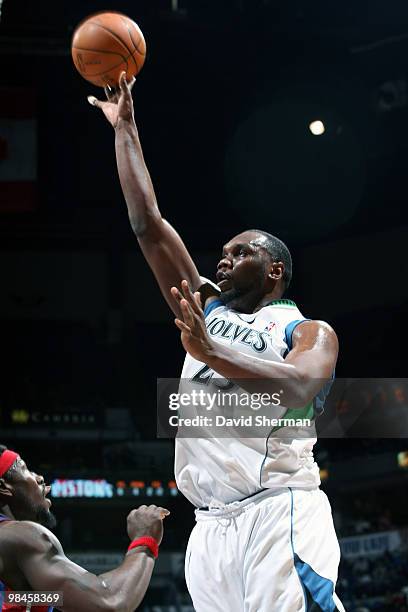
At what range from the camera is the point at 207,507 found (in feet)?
10.8

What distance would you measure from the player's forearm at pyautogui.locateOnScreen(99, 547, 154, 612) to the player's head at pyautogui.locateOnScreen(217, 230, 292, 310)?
3.63 ft

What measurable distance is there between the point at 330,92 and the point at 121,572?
35.4 ft

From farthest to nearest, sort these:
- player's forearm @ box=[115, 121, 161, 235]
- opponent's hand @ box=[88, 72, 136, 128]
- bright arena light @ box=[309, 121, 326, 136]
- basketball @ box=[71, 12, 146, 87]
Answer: bright arena light @ box=[309, 121, 326, 136] < basketball @ box=[71, 12, 146, 87] < opponent's hand @ box=[88, 72, 136, 128] < player's forearm @ box=[115, 121, 161, 235]

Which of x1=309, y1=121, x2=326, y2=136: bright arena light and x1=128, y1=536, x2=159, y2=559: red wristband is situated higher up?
x1=309, y1=121, x2=326, y2=136: bright arena light

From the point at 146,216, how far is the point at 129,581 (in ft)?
4.71

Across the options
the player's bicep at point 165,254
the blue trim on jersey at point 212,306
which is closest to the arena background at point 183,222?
the player's bicep at point 165,254

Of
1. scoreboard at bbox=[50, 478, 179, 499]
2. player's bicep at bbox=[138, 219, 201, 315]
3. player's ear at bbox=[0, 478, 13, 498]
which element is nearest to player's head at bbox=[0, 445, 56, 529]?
player's ear at bbox=[0, 478, 13, 498]

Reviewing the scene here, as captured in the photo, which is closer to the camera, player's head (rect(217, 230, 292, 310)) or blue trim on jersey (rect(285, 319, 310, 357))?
blue trim on jersey (rect(285, 319, 310, 357))

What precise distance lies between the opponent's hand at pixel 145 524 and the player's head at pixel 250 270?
3.03ft

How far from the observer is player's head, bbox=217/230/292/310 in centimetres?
359

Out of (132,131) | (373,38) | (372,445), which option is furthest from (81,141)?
(132,131)

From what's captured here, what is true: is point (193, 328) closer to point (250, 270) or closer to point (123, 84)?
point (250, 270)

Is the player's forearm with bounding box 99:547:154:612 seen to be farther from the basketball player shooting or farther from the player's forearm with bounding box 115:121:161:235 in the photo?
the player's forearm with bounding box 115:121:161:235

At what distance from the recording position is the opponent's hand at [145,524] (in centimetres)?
317
